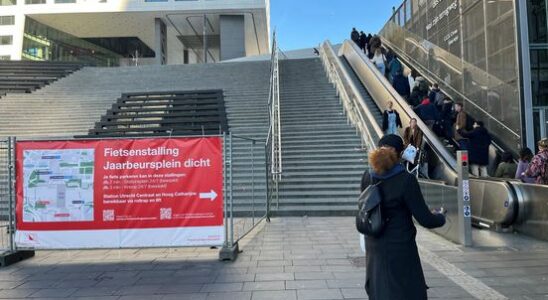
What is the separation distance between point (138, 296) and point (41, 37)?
142 feet

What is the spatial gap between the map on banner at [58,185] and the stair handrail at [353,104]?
7612 millimetres

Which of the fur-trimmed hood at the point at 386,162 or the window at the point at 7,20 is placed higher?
the window at the point at 7,20

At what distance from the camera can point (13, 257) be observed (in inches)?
278

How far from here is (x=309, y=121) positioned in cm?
1583

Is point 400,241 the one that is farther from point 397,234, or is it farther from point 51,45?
point 51,45

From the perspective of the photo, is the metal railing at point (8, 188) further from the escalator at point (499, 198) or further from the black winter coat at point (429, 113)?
the black winter coat at point (429, 113)

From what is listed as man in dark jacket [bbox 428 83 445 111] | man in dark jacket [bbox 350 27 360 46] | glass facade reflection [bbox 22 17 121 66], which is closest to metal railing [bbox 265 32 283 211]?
man in dark jacket [bbox 428 83 445 111]

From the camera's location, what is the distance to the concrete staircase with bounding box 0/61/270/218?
12883 millimetres

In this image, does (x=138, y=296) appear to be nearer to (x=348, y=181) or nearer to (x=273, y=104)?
(x=348, y=181)

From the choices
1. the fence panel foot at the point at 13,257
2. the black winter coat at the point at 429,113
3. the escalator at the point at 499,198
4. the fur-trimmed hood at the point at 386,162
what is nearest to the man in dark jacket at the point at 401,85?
the black winter coat at the point at 429,113

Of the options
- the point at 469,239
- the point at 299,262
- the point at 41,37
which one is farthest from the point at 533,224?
the point at 41,37

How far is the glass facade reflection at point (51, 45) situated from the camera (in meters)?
42.0

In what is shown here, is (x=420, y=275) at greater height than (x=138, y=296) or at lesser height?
greater

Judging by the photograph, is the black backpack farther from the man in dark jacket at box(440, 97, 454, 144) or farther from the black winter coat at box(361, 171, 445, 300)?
the man in dark jacket at box(440, 97, 454, 144)
